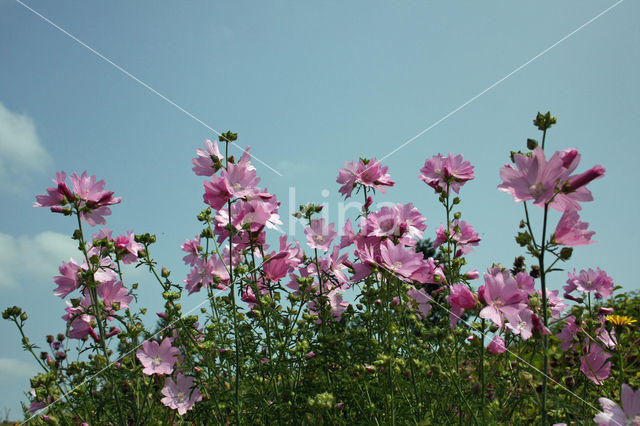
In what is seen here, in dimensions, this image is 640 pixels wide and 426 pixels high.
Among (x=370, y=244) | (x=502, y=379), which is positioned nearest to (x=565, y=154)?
(x=370, y=244)

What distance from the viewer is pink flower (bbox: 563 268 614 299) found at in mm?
3568

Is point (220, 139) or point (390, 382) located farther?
point (220, 139)

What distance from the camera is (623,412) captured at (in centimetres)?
196

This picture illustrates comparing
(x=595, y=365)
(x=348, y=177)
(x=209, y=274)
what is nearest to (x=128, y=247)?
(x=209, y=274)

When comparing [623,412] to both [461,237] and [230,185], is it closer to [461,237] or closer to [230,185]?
[461,237]

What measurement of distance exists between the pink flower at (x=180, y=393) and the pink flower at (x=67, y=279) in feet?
2.89

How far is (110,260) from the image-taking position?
3312mm

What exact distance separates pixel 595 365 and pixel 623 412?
1.28 m

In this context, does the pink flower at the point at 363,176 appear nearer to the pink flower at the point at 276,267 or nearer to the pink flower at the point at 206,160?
the pink flower at the point at 276,267

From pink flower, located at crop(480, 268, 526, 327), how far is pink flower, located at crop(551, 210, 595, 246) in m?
0.26

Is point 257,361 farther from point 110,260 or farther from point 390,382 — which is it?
point 110,260

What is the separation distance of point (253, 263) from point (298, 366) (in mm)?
728

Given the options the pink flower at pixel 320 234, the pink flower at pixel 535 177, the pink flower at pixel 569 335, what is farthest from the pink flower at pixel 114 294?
the pink flower at pixel 569 335

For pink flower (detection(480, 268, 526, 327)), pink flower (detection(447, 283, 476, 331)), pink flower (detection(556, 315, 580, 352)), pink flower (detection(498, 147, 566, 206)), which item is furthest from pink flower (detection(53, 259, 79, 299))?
pink flower (detection(556, 315, 580, 352))
